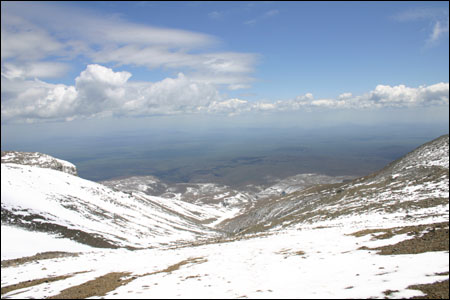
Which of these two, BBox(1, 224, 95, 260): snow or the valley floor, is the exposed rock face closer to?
BBox(1, 224, 95, 260): snow

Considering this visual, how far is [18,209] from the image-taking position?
200 feet

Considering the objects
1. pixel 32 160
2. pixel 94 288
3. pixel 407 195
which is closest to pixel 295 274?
pixel 94 288

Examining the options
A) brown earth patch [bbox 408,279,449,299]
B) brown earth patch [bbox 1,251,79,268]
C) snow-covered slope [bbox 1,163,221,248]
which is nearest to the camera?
brown earth patch [bbox 408,279,449,299]

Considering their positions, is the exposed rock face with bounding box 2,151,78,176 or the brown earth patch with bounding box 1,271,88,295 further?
the exposed rock face with bounding box 2,151,78,176

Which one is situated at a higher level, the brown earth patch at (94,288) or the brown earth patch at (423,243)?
the brown earth patch at (423,243)

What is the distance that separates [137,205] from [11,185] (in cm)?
5082

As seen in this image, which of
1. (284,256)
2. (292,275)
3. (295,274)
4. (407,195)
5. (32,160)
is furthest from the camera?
(32,160)

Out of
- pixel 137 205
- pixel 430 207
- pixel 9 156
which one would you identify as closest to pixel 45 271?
pixel 430 207

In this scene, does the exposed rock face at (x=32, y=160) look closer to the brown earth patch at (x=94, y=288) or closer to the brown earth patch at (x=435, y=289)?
the brown earth patch at (x=94, y=288)

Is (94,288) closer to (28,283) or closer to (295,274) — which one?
(28,283)

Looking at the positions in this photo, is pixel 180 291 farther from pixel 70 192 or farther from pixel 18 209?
pixel 70 192

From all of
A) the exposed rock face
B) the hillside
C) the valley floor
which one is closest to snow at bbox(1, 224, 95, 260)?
the hillside

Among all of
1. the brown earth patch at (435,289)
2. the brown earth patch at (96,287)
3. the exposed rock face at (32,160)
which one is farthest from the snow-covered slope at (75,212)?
the brown earth patch at (435,289)

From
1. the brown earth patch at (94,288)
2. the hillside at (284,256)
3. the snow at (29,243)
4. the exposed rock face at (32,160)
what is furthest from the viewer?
the exposed rock face at (32,160)
